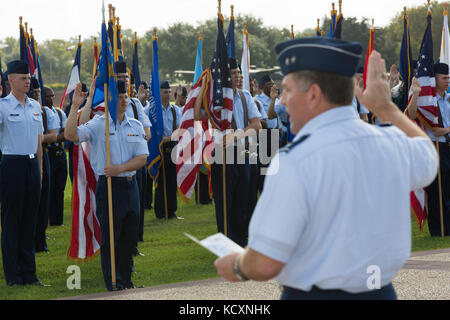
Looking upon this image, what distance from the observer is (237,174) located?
9469 millimetres

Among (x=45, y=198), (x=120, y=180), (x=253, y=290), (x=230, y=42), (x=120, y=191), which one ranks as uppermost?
(x=230, y=42)

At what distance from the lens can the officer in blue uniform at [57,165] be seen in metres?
11.6

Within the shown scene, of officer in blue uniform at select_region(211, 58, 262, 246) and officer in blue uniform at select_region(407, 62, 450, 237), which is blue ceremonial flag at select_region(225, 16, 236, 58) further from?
officer in blue uniform at select_region(407, 62, 450, 237)

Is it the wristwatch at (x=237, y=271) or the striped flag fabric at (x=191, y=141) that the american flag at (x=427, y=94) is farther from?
the wristwatch at (x=237, y=271)

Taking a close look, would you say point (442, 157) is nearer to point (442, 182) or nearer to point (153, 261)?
point (442, 182)

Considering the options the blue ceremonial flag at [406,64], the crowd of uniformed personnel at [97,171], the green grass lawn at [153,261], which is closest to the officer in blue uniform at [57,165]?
the green grass lawn at [153,261]

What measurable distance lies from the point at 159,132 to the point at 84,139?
517 cm

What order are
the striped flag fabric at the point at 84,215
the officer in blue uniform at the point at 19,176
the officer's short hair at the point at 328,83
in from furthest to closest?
the striped flag fabric at the point at 84,215 < the officer in blue uniform at the point at 19,176 < the officer's short hair at the point at 328,83

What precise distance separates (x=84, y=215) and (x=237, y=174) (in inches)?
86.9

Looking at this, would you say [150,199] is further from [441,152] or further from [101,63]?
[101,63]

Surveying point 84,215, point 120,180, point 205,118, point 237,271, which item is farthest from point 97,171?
point 237,271

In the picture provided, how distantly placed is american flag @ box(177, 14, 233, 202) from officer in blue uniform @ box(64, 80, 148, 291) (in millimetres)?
2337

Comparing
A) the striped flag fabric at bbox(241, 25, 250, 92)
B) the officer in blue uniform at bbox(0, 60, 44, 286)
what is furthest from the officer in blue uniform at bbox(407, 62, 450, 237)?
the officer in blue uniform at bbox(0, 60, 44, 286)
